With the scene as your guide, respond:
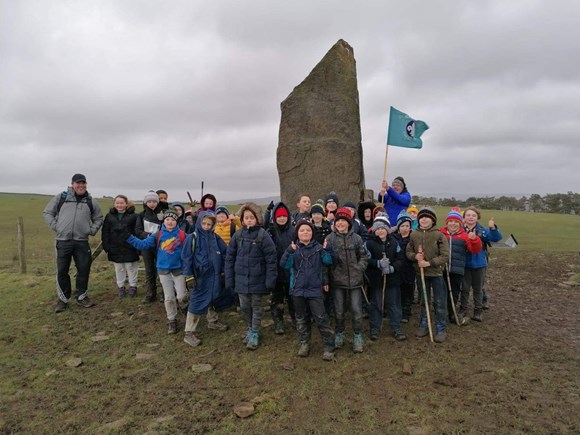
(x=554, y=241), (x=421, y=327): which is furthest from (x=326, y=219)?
(x=554, y=241)

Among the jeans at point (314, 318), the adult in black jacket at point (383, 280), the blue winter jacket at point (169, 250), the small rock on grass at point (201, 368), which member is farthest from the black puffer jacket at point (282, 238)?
the small rock on grass at point (201, 368)

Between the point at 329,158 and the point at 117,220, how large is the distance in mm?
4943

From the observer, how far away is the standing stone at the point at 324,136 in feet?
29.0

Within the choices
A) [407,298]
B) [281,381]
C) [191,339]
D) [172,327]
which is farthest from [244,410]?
[407,298]

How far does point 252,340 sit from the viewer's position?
587cm

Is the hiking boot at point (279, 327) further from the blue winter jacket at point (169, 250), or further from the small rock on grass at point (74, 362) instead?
the small rock on grass at point (74, 362)

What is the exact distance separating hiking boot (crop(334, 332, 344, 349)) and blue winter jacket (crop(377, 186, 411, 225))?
3.11 meters

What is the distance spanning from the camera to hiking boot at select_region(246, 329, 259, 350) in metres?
5.84

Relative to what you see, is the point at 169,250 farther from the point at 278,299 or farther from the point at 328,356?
the point at 328,356

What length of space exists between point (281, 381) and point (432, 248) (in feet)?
10.7

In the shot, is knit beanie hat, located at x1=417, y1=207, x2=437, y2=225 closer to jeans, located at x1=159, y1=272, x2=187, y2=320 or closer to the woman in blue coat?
the woman in blue coat

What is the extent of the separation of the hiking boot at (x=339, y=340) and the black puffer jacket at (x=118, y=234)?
16.4 feet

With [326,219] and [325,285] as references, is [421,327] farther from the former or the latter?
[326,219]

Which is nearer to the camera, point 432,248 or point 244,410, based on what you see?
point 244,410
